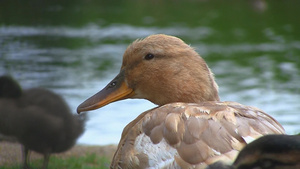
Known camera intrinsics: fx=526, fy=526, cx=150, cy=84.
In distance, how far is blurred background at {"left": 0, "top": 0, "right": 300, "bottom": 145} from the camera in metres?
9.59

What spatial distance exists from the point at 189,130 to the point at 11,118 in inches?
124

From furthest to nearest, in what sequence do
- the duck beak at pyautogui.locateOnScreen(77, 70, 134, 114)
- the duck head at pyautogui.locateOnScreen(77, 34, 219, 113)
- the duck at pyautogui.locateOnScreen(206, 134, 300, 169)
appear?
the duck beak at pyautogui.locateOnScreen(77, 70, 134, 114), the duck head at pyautogui.locateOnScreen(77, 34, 219, 113), the duck at pyautogui.locateOnScreen(206, 134, 300, 169)

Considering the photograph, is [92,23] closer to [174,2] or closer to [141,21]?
[141,21]

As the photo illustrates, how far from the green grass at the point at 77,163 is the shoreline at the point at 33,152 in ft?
0.35

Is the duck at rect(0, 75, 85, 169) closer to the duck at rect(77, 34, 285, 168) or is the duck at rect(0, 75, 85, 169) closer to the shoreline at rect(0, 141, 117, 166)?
the shoreline at rect(0, 141, 117, 166)

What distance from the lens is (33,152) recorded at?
212 inches

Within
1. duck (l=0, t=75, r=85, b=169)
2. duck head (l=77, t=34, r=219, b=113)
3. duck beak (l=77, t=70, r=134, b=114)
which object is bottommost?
duck (l=0, t=75, r=85, b=169)

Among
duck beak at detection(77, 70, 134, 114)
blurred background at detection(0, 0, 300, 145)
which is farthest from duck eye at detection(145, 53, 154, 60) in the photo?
blurred background at detection(0, 0, 300, 145)

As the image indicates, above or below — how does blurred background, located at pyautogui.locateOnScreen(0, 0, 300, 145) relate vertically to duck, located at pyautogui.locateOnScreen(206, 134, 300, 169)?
below

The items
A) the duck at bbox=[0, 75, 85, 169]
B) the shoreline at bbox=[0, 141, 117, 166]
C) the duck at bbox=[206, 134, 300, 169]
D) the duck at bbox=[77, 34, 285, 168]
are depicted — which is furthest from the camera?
the duck at bbox=[0, 75, 85, 169]

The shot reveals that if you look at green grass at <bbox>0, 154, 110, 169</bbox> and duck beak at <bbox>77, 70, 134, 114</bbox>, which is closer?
duck beak at <bbox>77, 70, 134, 114</bbox>

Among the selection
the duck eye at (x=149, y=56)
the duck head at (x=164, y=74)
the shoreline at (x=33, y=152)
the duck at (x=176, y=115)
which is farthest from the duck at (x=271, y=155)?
the shoreline at (x=33, y=152)

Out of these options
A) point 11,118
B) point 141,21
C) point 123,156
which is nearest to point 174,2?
point 141,21

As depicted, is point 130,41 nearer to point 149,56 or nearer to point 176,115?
point 149,56
